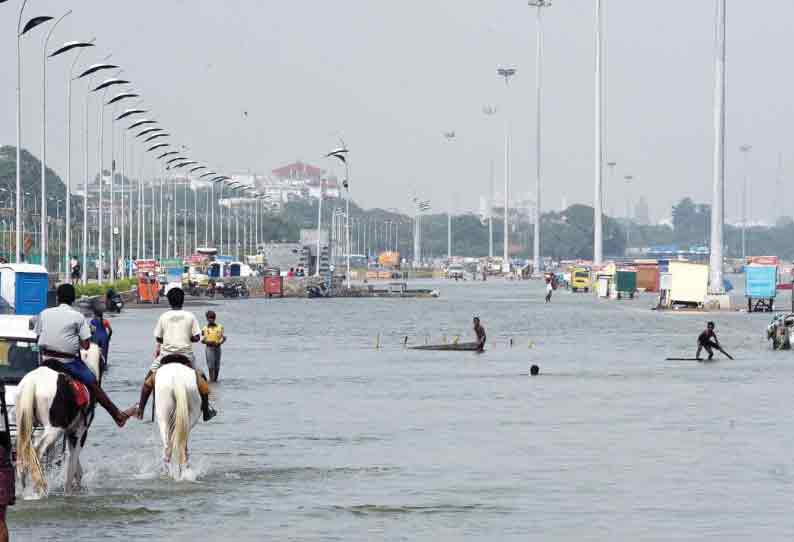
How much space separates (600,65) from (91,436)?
141 meters

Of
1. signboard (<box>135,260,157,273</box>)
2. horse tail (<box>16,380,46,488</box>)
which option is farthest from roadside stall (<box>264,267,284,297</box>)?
horse tail (<box>16,380,46,488</box>)

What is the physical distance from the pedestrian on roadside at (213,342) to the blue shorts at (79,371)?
19.2m

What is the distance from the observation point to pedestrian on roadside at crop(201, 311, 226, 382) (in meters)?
40.5

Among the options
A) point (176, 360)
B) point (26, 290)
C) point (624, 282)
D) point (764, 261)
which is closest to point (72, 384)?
point (176, 360)

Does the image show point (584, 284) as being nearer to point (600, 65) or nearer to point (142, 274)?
point (600, 65)

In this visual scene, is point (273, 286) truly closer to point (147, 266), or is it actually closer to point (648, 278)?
point (147, 266)

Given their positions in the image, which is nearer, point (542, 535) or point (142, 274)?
point (542, 535)

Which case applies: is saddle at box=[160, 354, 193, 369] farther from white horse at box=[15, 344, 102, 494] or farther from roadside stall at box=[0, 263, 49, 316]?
roadside stall at box=[0, 263, 49, 316]

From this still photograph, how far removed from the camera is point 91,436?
28719 mm

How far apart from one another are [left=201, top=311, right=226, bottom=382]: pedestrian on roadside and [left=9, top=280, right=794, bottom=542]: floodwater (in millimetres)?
482

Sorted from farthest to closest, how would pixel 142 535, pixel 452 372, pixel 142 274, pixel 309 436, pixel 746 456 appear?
pixel 142 274 → pixel 452 372 → pixel 309 436 → pixel 746 456 → pixel 142 535

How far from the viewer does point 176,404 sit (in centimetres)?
2159

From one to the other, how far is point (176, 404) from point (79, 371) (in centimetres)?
171

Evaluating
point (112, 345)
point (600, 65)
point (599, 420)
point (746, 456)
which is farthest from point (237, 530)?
point (600, 65)
